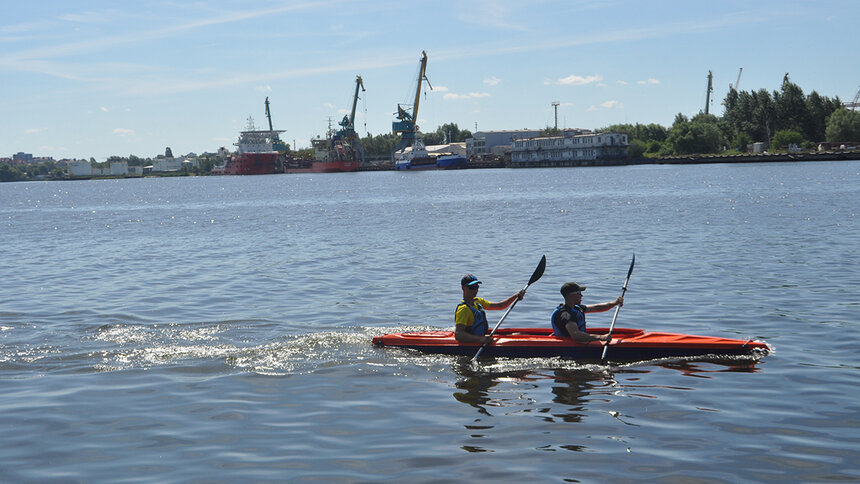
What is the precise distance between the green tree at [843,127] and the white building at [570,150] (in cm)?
3493

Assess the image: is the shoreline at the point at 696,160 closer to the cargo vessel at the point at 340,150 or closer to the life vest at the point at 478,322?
the cargo vessel at the point at 340,150

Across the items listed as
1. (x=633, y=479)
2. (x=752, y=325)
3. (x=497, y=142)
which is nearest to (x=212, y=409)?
(x=633, y=479)

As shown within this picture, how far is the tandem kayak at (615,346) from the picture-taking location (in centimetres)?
1268

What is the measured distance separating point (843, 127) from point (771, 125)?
44.8 ft

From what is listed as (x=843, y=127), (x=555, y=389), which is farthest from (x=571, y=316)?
(x=843, y=127)

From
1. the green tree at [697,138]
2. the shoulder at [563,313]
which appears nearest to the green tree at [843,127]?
the green tree at [697,138]

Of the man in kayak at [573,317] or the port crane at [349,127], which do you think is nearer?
the man in kayak at [573,317]

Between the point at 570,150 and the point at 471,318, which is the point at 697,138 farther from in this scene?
the point at 471,318

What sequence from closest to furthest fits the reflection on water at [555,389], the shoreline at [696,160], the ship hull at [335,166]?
1. the reflection on water at [555,389]
2. the shoreline at [696,160]
3. the ship hull at [335,166]

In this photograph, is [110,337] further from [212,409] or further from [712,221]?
[712,221]

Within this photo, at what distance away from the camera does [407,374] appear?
12719 mm

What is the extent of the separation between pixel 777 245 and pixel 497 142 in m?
170

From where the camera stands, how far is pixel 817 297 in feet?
57.8

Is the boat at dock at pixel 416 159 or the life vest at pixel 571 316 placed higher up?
the boat at dock at pixel 416 159
